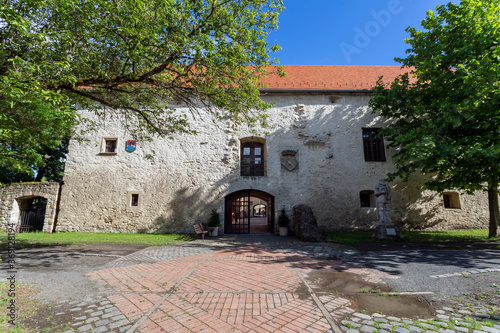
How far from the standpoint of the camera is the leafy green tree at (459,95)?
6.61 metres

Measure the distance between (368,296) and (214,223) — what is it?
26.4 feet

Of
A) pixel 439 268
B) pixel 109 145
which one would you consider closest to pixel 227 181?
pixel 109 145

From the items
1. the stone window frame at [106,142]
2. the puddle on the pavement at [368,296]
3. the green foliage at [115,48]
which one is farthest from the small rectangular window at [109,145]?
the puddle on the pavement at [368,296]

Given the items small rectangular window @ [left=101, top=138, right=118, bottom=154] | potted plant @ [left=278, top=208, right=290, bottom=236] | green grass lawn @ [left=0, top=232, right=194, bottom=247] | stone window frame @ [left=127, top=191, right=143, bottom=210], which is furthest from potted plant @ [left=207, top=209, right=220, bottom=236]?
small rectangular window @ [left=101, top=138, right=118, bottom=154]

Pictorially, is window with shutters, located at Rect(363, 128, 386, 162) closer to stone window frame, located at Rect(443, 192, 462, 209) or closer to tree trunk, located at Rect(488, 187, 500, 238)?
stone window frame, located at Rect(443, 192, 462, 209)

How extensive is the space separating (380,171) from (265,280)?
10.1 m

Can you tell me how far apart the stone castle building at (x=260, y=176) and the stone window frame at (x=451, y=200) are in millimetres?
48

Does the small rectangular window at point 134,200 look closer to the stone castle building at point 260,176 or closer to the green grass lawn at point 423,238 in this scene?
the stone castle building at point 260,176

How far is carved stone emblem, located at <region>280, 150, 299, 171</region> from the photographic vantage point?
1134 centimetres

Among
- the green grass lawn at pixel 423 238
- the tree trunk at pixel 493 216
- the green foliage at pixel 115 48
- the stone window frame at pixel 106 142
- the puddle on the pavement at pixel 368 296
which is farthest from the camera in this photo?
the stone window frame at pixel 106 142

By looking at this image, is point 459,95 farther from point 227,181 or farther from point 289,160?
point 227,181

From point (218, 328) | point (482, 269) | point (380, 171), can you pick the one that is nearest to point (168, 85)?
point (218, 328)

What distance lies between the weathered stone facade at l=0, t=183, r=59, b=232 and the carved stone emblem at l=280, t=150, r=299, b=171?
11.9m

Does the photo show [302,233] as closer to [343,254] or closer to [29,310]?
[343,254]
